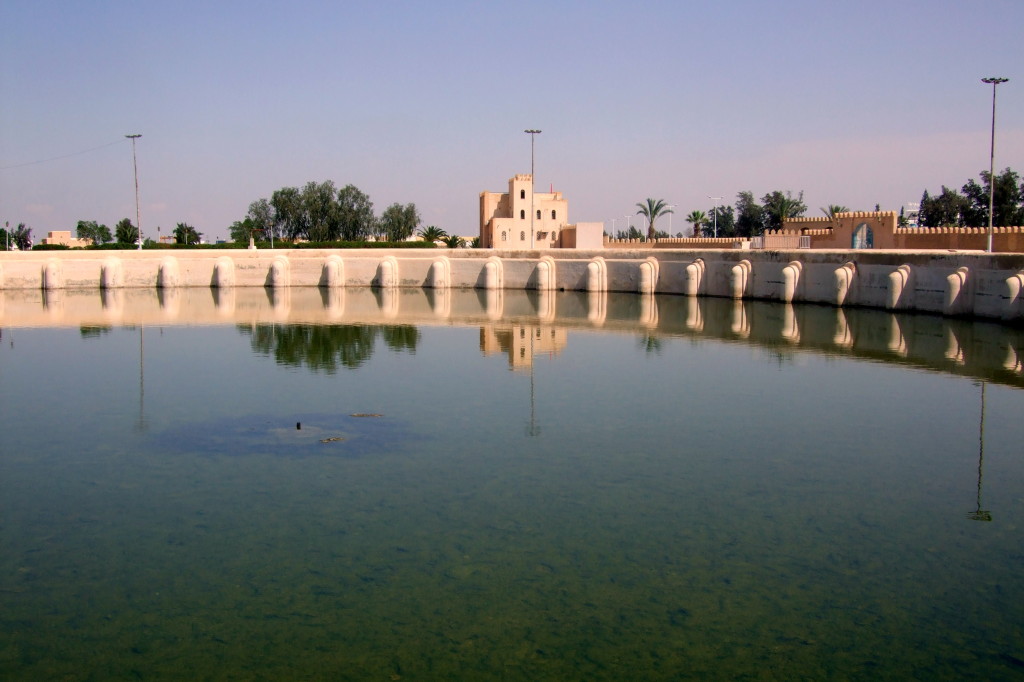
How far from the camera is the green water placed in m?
5.44

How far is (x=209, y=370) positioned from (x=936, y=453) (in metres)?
11.1

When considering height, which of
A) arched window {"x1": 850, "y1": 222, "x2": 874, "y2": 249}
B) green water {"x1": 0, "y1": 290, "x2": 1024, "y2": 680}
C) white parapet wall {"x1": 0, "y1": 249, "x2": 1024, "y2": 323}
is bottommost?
green water {"x1": 0, "y1": 290, "x2": 1024, "y2": 680}

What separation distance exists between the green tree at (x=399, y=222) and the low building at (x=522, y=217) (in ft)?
70.8

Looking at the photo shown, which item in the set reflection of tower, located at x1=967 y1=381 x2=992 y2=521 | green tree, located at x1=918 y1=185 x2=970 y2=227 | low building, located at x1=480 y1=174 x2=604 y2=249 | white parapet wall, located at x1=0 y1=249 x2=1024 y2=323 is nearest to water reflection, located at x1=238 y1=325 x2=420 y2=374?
reflection of tower, located at x1=967 y1=381 x2=992 y2=521

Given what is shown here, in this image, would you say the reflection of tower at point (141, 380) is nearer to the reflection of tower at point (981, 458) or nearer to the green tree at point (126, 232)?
the reflection of tower at point (981, 458)

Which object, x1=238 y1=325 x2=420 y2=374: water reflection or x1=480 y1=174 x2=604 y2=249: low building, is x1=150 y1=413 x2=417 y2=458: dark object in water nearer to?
x1=238 y1=325 x2=420 y2=374: water reflection

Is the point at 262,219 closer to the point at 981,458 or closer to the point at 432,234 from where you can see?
the point at 432,234

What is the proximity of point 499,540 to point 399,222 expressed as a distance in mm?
76535

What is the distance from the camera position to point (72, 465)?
9312 millimetres

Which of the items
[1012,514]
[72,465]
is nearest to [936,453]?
[1012,514]

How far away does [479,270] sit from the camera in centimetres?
3506

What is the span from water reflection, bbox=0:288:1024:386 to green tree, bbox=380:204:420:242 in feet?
154

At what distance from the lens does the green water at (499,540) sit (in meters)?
5.44

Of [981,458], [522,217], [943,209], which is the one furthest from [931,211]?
[981,458]
